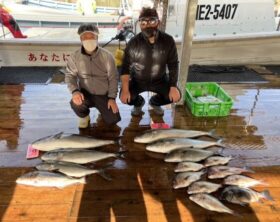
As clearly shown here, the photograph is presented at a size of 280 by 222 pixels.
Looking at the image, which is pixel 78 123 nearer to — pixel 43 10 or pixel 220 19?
pixel 220 19

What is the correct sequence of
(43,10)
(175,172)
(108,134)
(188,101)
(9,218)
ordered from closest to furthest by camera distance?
(9,218) → (175,172) → (108,134) → (188,101) → (43,10)

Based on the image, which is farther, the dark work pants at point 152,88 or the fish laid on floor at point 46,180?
the dark work pants at point 152,88

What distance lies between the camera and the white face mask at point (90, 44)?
293 cm

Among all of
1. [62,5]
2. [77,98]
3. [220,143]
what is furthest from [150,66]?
[62,5]

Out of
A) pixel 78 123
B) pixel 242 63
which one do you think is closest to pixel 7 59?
pixel 78 123

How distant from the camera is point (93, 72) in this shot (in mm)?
3180

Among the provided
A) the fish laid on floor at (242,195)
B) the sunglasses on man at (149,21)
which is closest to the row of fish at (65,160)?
the fish laid on floor at (242,195)

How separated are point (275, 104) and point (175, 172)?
7.74ft

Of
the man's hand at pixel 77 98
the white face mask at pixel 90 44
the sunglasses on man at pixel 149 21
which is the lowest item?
the man's hand at pixel 77 98

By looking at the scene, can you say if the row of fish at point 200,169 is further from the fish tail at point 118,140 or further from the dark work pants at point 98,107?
the dark work pants at point 98,107

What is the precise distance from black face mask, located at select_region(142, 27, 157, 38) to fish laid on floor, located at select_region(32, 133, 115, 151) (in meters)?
1.37

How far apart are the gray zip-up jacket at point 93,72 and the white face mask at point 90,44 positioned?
87 millimetres

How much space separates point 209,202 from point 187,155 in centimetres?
59

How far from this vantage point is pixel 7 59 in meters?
6.17
